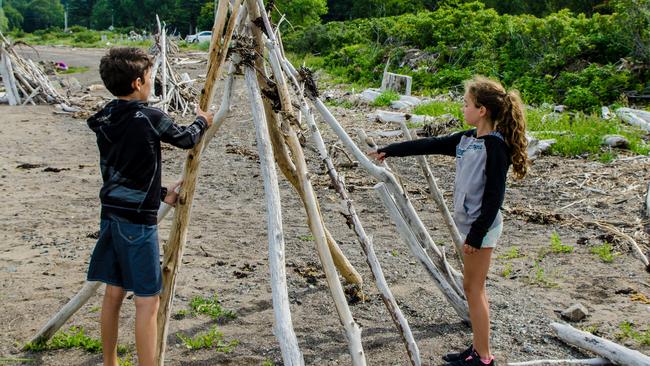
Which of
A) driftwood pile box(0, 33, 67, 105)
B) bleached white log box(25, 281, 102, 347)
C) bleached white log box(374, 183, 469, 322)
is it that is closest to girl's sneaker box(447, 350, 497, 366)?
bleached white log box(374, 183, 469, 322)

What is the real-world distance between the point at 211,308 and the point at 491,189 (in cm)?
197

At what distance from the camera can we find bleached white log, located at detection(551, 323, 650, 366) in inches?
132

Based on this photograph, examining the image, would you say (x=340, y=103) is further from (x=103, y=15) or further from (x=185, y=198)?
(x=103, y=15)

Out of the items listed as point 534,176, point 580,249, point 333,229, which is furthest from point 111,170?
point 534,176

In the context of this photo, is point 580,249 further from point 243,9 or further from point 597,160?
point 243,9

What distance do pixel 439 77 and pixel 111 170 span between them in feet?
45.4

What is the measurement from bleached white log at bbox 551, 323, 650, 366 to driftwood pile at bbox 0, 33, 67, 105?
13.7 m

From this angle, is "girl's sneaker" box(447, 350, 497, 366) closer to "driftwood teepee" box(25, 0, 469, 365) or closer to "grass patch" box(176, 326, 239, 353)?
"driftwood teepee" box(25, 0, 469, 365)

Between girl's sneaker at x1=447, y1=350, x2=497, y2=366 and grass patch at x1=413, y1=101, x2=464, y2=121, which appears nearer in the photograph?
girl's sneaker at x1=447, y1=350, x2=497, y2=366

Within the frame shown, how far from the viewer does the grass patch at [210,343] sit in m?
3.63

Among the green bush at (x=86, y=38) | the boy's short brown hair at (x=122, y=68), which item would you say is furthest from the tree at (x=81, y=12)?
the boy's short brown hair at (x=122, y=68)

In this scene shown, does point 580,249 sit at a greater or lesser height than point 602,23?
lesser

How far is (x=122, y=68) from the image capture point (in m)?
2.74

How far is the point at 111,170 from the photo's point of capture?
280cm
